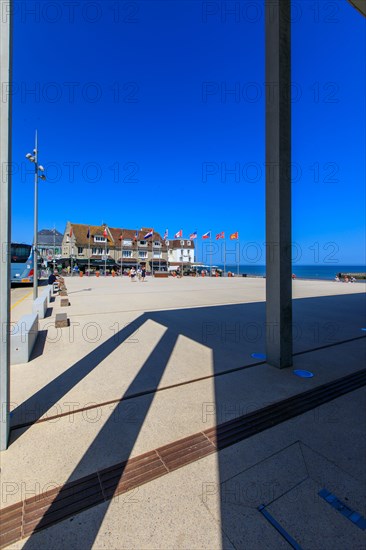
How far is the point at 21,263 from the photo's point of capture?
60.0ft

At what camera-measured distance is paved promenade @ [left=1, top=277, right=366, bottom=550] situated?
5.74 feet

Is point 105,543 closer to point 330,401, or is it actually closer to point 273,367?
point 330,401

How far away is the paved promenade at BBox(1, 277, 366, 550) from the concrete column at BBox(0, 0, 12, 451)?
1.72ft

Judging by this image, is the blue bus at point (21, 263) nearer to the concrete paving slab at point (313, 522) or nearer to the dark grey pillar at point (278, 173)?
the dark grey pillar at point (278, 173)

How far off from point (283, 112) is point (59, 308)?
9.49 metres

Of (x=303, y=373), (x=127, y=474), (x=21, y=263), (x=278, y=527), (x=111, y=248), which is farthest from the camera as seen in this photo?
(x=111, y=248)

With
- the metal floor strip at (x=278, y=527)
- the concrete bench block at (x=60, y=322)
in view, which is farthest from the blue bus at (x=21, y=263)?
the metal floor strip at (x=278, y=527)

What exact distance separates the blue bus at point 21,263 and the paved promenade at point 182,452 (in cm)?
1537

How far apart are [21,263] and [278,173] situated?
1897 cm

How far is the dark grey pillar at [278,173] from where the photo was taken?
4398 mm

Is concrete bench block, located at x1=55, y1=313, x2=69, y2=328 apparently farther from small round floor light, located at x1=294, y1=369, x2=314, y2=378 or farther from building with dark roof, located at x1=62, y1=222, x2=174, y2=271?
building with dark roof, located at x1=62, y1=222, x2=174, y2=271

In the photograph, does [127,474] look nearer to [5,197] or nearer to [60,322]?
[5,197]

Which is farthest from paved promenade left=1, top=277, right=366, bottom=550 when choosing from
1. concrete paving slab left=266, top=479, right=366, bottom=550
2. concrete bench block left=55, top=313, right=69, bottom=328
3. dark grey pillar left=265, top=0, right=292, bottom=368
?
concrete bench block left=55, top=313, right=69, bottom=328

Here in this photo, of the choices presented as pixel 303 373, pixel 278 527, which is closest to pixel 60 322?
pixel 303 373
